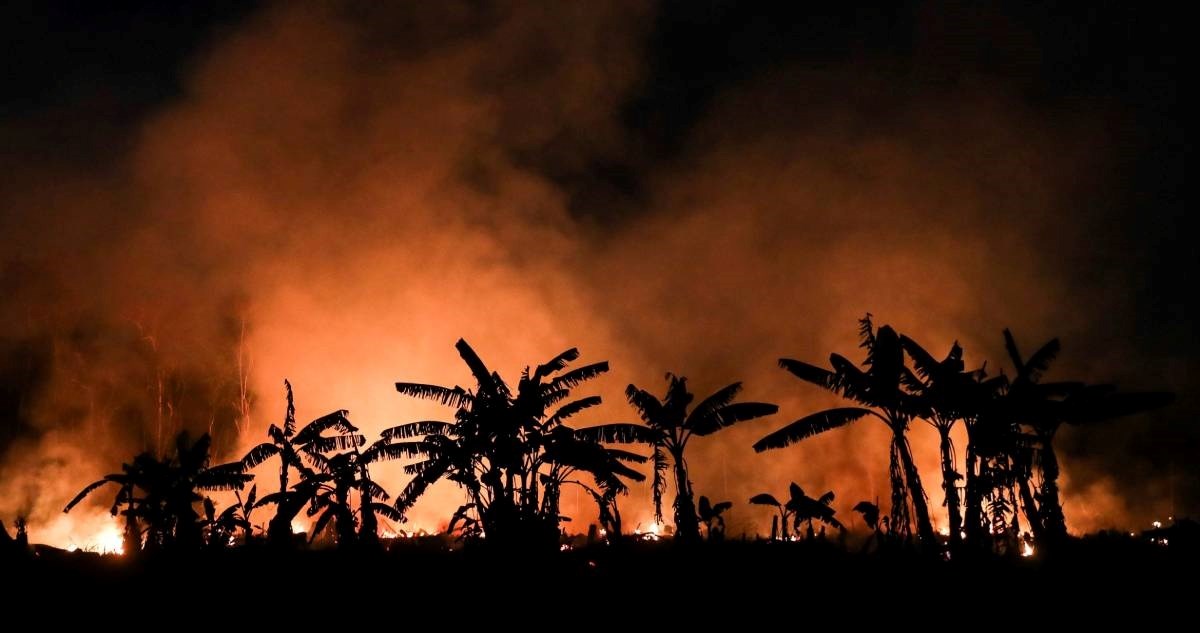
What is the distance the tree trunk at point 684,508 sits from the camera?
16.6 metres

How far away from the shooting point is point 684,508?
1766cm

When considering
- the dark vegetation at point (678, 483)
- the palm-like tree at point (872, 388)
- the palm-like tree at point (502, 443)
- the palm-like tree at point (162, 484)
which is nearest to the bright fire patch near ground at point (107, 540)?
the palm-like tree at point (162, 484)

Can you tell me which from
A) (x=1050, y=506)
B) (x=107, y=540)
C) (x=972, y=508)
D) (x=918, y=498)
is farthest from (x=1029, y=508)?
(x=107, y=540)

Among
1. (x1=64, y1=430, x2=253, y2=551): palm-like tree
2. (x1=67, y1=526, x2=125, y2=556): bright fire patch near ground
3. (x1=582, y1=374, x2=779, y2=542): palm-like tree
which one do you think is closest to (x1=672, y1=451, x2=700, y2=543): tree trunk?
(x1=582, y1=374, x2=779, y2=542): palm-like tree

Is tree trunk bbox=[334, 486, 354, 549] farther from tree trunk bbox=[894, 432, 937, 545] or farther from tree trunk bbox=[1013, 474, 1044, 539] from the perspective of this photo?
tree trunk bbox=[1013, 474, 1044, 539]

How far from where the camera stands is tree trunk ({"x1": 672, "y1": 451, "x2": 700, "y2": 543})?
54.5ft

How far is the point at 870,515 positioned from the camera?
2027 cm

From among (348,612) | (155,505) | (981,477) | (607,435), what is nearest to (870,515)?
(981,477)

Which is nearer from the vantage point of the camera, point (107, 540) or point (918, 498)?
point (918, 498)

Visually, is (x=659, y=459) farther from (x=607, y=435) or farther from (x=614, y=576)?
(x=614, y=576)

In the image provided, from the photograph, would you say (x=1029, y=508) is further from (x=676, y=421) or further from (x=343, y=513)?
(x=343, y=513)

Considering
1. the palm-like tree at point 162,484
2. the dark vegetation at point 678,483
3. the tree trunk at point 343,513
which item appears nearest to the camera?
the dark vegetation at point 678,483

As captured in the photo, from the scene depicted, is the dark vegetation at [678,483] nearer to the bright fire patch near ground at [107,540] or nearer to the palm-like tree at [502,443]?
the palm-like tree at [502,443]

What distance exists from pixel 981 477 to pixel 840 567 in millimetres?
8973
